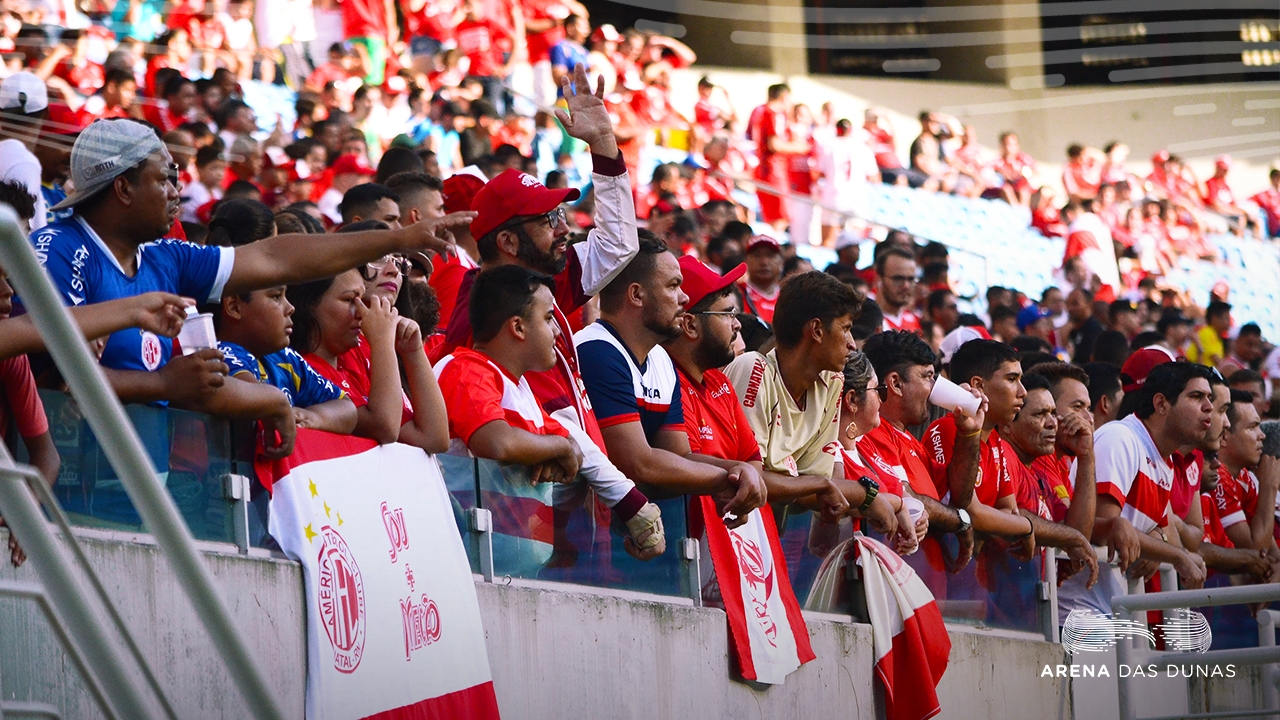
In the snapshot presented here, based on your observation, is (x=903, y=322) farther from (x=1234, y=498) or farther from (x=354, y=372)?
(x=354, y=372)

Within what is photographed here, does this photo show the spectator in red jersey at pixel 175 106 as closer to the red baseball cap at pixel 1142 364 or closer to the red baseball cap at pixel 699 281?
the red baseball cap at pixel 699 281

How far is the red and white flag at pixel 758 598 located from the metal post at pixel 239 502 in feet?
6.63

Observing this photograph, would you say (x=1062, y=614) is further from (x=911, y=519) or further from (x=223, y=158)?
(x=223, y=158)

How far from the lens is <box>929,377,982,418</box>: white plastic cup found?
6.89m

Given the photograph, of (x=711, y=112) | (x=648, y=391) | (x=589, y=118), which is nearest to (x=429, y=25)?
(x=711, y=112)

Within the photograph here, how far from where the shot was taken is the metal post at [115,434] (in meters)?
2.56

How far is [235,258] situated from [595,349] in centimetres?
165

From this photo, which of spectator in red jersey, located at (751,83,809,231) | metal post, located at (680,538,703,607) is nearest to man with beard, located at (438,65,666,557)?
metal post, located at (680,538,703,607)

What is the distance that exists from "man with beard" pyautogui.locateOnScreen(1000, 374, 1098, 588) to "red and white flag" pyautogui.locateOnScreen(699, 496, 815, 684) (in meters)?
1.83

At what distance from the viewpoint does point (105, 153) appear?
4.26m

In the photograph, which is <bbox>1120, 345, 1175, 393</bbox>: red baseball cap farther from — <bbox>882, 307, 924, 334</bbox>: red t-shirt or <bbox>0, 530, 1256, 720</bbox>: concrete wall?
<bbox>0, 530, 1256, 720</bbox>: concrete wall

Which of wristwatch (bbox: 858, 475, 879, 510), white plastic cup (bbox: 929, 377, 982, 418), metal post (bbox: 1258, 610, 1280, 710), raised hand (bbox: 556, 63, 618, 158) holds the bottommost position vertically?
metal post (bbox: 1258, 610, 1280, 710)

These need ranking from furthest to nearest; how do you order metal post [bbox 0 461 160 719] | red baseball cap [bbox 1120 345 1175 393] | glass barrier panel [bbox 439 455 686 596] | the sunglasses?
1. red baseball cap [bbox 1120 345 1175 393]
2. glass barrier panel [bbox 439 455 686 596]
3. the sunglasses
4. metal post [bbox 0 461 160 719]

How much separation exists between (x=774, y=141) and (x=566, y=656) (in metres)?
12.5
